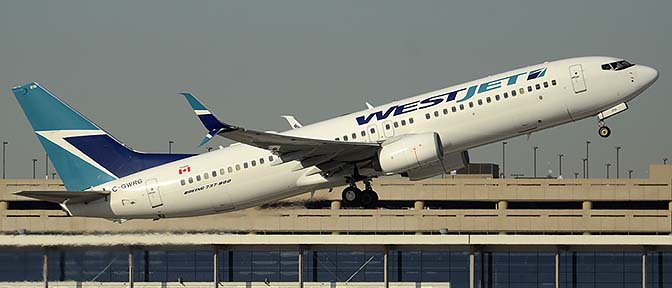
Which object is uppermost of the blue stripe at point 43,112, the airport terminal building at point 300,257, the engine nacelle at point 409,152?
the blue stripe at point 43,112

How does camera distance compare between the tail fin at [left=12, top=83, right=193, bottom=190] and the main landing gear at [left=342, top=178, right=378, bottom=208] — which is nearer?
the main landing gear at [left=342, top=178, right=378, bottom=208]

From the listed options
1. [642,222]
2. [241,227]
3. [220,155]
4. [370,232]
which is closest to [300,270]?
[241,227]

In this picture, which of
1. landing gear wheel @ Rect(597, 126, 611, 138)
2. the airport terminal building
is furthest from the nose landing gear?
the airport terminal building

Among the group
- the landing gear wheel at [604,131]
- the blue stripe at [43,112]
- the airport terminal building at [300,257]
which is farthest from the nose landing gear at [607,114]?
the blue stripe at [43,112]

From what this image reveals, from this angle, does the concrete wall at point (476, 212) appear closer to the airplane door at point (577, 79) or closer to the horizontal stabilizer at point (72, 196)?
the horizontal stabilizer at point (72, 196)

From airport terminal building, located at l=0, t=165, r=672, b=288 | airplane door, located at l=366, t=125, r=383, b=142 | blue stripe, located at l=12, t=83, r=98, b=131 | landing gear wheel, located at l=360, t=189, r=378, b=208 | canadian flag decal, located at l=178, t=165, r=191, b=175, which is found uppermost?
blue stripe, located at l=12, t=83, r=98, b=131

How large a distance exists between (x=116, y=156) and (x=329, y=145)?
10528mm

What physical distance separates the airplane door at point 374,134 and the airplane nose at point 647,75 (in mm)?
10339

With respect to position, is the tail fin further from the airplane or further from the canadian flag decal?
the canadian flag decal

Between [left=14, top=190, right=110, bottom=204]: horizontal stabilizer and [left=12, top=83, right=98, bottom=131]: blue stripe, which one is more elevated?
[left=12, top=83, right=98, bottom=131]: blue stripe

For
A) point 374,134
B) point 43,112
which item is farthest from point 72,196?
point 374,134

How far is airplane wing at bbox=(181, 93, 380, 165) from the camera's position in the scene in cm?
5591

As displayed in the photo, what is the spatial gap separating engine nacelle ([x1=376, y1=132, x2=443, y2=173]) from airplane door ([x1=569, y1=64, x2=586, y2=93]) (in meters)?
5.55

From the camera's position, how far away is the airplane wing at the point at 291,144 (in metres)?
55.9
